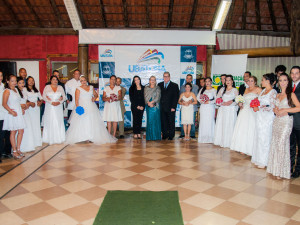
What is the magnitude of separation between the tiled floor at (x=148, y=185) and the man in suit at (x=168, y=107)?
1.30m

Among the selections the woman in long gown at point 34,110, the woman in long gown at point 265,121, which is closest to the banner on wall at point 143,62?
the woman in long gown at point 34,110

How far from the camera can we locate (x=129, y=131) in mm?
8852

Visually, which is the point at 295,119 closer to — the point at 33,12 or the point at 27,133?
the point at 27,133

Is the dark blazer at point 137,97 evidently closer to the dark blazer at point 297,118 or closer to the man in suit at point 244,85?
the man in suit at point 244,85

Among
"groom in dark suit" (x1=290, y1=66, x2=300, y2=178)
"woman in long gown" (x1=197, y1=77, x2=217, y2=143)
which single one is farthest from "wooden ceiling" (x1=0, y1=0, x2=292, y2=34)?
"groom in dark suit" (x1=290, y1=66, x2=300, y2=178)

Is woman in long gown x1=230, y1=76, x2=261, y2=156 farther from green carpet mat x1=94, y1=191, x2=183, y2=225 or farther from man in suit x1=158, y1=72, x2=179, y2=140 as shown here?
green carpet mat x1=94, y1=191, x2=183, y2=225

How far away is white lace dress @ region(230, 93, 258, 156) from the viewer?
5531mm

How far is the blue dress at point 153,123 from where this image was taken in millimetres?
7266

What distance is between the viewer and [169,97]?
743 cm

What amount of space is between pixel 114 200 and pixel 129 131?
540cm

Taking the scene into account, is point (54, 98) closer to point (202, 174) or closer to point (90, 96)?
point (90, 96)

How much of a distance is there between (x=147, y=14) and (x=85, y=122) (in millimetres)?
4139

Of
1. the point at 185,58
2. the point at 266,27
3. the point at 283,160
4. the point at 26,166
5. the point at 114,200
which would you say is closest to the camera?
the point at 114,200

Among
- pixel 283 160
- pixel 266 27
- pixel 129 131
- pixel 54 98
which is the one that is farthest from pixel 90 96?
pixel 266 27
